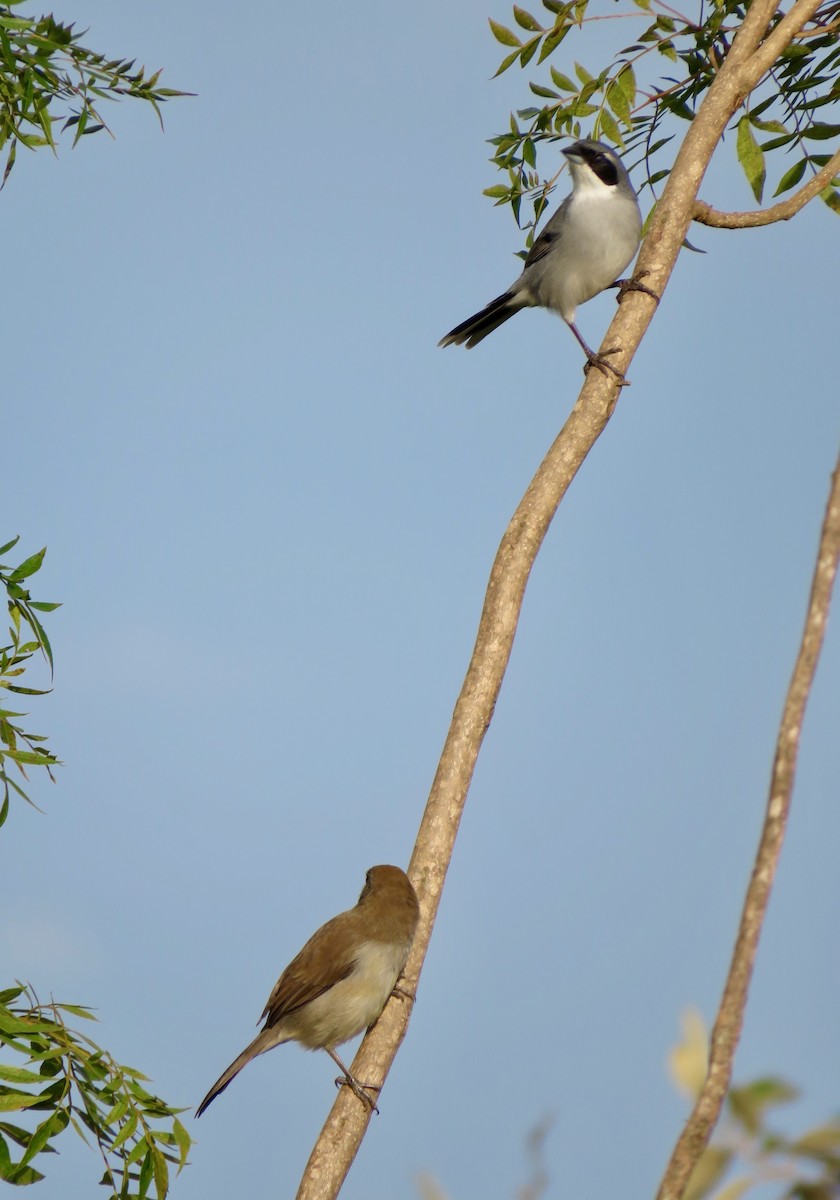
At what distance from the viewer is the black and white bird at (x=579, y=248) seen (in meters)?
4.65

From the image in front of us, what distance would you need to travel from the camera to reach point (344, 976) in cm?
332

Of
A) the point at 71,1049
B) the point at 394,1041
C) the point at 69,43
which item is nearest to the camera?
the point at 71,1049

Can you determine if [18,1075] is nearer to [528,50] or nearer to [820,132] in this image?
[528,50]

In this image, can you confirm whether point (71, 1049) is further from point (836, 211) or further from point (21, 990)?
point (836, 211)

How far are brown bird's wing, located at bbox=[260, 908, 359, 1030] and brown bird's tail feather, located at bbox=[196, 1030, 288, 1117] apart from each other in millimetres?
38

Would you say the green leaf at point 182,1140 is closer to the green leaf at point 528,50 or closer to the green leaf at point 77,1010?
the green leaf at point 77,1010

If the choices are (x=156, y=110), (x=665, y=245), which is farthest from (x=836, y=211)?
(x=156, y=110)

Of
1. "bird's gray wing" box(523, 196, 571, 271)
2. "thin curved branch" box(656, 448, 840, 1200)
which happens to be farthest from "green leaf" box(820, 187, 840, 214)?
"thin curved branch" box(656, 448, 840, 1200)

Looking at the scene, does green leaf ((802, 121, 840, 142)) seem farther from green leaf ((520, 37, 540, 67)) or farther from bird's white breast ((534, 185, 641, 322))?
green leaf ((520, 37, 540, 67))

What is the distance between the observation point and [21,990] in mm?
2963

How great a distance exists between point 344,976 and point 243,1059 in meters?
0.39

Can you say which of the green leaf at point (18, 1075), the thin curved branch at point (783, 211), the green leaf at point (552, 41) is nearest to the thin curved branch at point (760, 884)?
the green leaf at point (18, 1075)

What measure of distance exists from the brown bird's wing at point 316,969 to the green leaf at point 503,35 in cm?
288

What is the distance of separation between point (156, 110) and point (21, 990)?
8.34 ft
